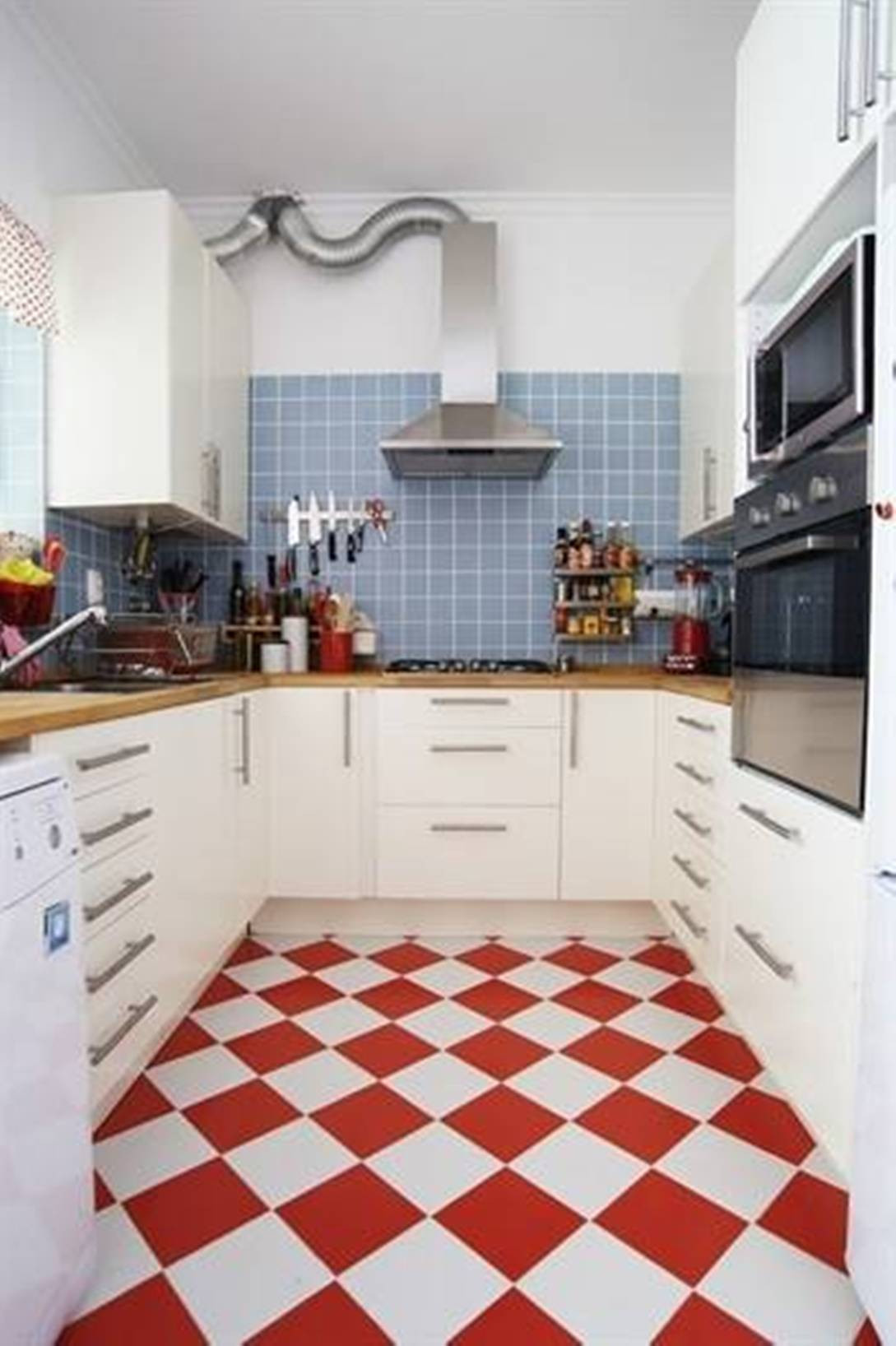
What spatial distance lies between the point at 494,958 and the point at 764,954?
101cm

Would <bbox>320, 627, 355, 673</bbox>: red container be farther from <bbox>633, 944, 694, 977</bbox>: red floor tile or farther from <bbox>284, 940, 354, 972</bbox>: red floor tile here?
<bbox>633, 944, 694, 977</bbox>: red floor tile

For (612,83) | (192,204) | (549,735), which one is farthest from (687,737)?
(192,204)

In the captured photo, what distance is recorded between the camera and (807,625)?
133cm

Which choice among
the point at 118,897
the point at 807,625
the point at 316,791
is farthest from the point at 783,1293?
the point at 316,791

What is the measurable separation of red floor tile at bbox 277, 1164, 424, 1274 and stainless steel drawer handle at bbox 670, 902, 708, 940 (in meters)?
0.94

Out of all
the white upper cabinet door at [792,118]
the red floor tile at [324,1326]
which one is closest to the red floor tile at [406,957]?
the red floor tile at [324,1326]

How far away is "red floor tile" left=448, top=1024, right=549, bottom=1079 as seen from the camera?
1681mm

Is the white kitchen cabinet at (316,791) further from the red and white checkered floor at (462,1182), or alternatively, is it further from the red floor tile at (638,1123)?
the red floor tile at (638,1123)

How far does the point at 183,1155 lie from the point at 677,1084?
0.98 m

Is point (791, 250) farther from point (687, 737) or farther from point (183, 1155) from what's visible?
point (183, 1155)

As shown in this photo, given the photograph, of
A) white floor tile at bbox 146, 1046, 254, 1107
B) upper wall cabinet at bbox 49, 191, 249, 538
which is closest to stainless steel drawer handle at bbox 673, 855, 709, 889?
white floor tile at bbox 146, 1046, 254, 1107

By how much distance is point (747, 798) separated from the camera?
1558 millimetres

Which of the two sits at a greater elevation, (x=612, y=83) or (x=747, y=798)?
(x=612, y=83)

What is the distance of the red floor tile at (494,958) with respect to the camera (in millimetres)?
2203
